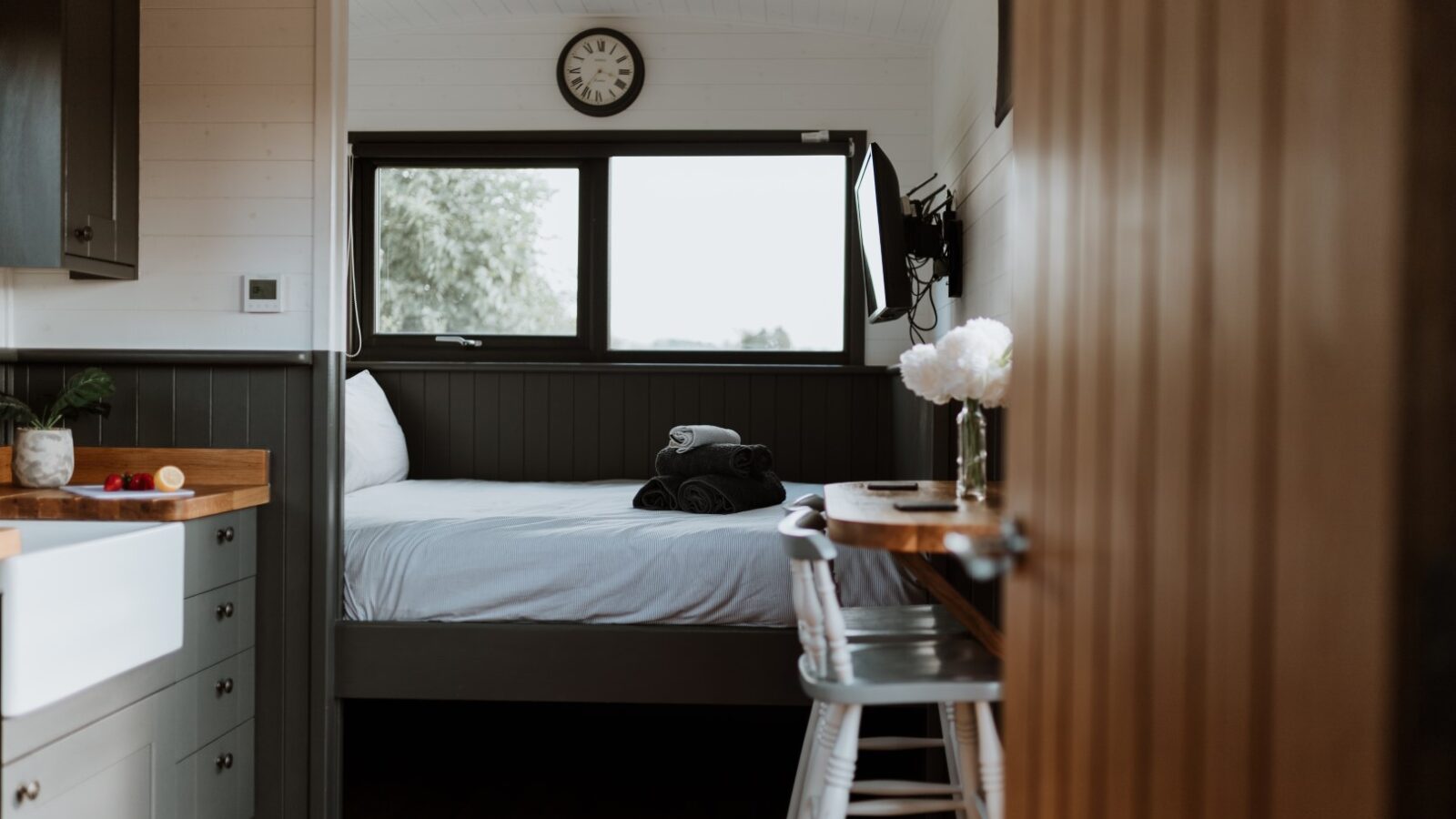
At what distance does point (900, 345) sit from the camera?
4105mm

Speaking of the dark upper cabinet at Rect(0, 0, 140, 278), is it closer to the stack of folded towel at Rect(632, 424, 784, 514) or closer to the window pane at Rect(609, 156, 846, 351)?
the stack of folded towel at Rect(632, 424, 784, 514)

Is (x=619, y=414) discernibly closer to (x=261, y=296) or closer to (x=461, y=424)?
(x=461, y=424)

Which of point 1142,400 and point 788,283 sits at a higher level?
point 788,283

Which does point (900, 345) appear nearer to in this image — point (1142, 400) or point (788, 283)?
point (788, 283)

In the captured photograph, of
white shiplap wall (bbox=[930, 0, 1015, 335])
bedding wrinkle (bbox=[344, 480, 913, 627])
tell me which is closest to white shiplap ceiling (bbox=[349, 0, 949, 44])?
white shiplap wall (bbox=[930, 0, 1015, 335])

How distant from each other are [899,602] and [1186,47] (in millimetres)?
2064

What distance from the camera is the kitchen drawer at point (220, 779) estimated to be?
2.24m

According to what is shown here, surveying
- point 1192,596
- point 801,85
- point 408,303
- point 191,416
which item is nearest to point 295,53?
point 191,416

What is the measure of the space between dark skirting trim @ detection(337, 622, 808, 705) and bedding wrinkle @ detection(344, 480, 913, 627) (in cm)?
4

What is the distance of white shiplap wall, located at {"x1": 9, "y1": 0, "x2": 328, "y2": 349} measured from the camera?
255 centimetres

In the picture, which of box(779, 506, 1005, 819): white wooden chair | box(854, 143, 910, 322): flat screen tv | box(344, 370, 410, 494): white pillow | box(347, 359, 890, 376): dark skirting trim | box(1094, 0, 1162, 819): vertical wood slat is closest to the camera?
box(1094, 0, 1162, 819): vertical wood slat

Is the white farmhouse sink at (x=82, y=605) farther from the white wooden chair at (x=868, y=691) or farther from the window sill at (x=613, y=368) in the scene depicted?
the window sill at (x=613, y=368)

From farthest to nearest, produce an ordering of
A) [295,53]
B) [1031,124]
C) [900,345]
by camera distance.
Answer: [900,345]
[295,53]
[1031,124]

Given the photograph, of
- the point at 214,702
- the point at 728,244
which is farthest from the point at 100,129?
the point at 728,244
